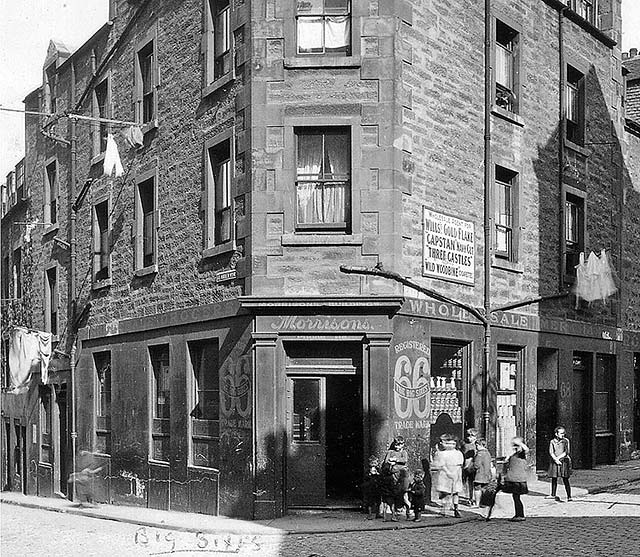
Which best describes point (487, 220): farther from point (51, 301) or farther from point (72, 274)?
point (51, 301)

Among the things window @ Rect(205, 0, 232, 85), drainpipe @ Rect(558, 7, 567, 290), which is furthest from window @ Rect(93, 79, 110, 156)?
drainpipe @ Rect(558, 7, 567, 290)

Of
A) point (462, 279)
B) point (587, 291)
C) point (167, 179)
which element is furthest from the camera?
point (587, 291)

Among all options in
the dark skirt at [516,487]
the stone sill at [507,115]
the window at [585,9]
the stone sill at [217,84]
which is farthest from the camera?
the window at [585,9]

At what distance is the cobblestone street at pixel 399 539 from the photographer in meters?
13.5

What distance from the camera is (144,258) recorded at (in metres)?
22.4

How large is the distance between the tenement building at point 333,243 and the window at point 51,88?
72.1 inches

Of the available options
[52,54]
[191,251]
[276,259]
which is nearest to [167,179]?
[191,251]

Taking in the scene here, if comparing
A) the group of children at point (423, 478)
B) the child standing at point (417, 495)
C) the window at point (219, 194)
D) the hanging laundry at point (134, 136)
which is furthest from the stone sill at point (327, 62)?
the child standing at point (417, 495)

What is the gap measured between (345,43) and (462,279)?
520 cm

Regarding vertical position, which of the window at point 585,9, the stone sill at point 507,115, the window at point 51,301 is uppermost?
the window at point 585,9

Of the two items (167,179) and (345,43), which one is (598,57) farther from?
(167,179)

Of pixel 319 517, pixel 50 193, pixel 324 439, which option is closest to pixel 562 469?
pixel 324 439

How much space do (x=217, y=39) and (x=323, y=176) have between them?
4.17m

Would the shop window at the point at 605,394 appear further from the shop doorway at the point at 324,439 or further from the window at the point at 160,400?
the window at the point at 160,400
